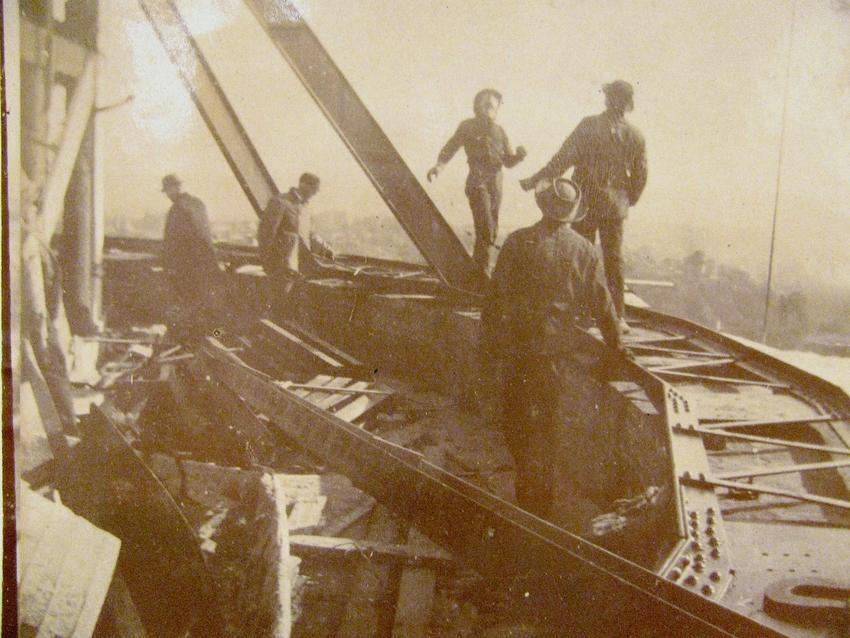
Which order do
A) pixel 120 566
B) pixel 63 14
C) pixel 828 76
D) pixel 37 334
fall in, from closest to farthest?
1. pixel 828 76
2. pixel 120 566
3. pixel 37 334
4. pixel 63 14

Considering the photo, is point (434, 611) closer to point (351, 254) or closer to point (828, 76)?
point (828, 76)

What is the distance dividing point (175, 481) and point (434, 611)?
1769mm

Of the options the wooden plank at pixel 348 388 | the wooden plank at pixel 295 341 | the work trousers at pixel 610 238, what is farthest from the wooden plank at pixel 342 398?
the work trousers at pixel 610 238

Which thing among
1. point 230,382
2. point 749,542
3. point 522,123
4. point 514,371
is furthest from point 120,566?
point 522,123

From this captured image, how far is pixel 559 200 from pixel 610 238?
996 millimetres

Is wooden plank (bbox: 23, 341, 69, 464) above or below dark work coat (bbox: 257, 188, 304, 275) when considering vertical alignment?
below

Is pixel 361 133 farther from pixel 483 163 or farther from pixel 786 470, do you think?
pixel 786 470

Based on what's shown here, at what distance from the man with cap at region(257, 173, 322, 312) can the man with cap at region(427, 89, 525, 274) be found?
1379mm

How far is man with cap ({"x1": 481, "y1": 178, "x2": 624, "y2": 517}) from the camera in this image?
3.09 meters

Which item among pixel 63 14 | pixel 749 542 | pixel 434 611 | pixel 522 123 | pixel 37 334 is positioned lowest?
pixel 434 611

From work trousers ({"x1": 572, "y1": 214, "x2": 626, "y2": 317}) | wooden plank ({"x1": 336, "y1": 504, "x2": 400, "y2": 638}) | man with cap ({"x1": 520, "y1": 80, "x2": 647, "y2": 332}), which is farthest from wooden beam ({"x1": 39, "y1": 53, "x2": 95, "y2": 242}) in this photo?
work trousers ({"x1": 572, "y1": 214, "x2": 626, "y2": 317})

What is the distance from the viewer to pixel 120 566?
289 cm

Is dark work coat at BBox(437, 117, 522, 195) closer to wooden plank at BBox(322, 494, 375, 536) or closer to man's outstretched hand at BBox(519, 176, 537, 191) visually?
man's outstretched hand at BBox(519, 176, 537, 191)

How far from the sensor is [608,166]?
361 cm
